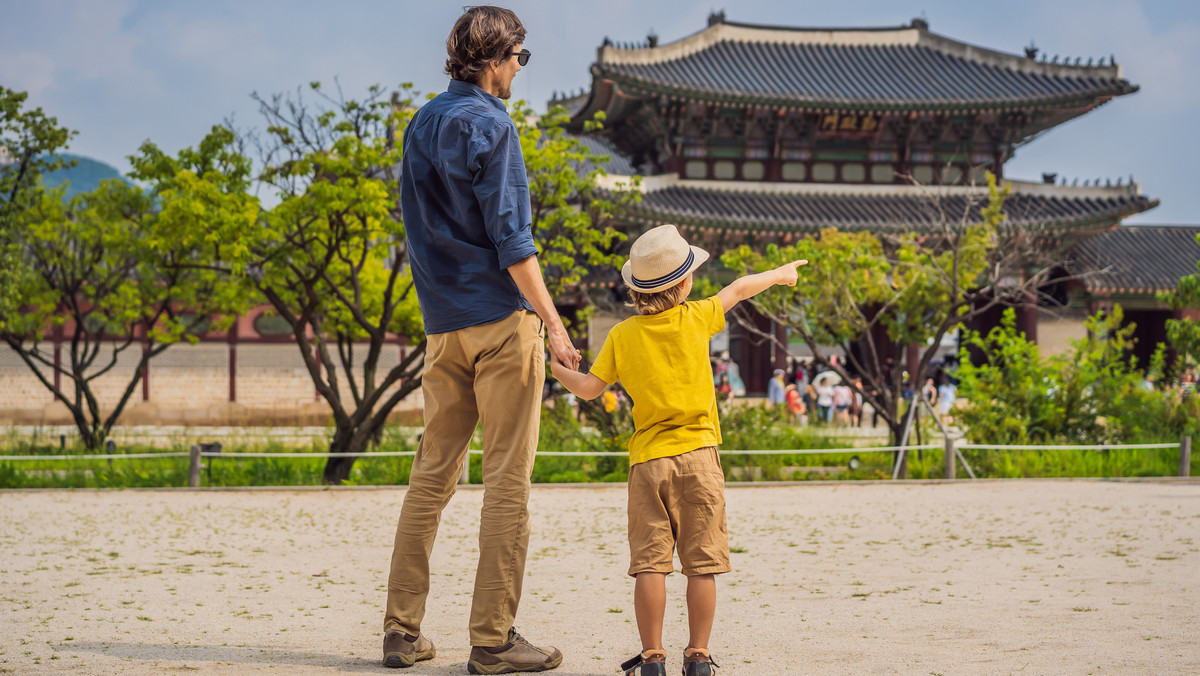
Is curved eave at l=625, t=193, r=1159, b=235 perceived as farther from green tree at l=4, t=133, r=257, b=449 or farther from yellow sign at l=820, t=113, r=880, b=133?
green tree at l=4, t=133, r=257, b=449

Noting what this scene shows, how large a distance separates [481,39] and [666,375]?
114 cm

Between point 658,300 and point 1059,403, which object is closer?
point 658,300

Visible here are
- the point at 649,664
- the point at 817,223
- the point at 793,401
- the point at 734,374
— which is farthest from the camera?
the point at 734,374

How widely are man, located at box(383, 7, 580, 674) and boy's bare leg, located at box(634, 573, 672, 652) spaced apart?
0.40 m

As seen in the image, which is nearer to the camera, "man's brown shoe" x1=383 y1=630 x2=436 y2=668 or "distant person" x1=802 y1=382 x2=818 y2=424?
"man's brown shoe" x1=383 y1=630 x2=436 y2=668

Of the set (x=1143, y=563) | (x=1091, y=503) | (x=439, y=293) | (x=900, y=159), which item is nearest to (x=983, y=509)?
(x=1091, y=503)

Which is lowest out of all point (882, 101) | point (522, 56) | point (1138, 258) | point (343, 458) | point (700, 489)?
point (343, 458)

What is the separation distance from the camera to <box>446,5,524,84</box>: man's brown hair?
9.78ft

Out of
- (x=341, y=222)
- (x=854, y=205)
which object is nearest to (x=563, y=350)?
(x=341, y=222)

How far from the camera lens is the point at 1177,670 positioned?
2.98 meters

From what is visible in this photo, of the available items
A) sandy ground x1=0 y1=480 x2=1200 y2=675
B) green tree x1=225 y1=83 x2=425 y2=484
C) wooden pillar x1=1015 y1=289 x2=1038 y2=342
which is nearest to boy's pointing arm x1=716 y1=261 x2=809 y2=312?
sandy ground x1=0 y1=480 x2=1200 y2=675

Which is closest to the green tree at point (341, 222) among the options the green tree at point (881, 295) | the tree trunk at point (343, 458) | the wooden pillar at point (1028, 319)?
the tree trunk at point (343, 458)

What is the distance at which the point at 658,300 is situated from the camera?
2.96m

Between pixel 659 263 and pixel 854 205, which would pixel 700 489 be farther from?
pixel 854 205
